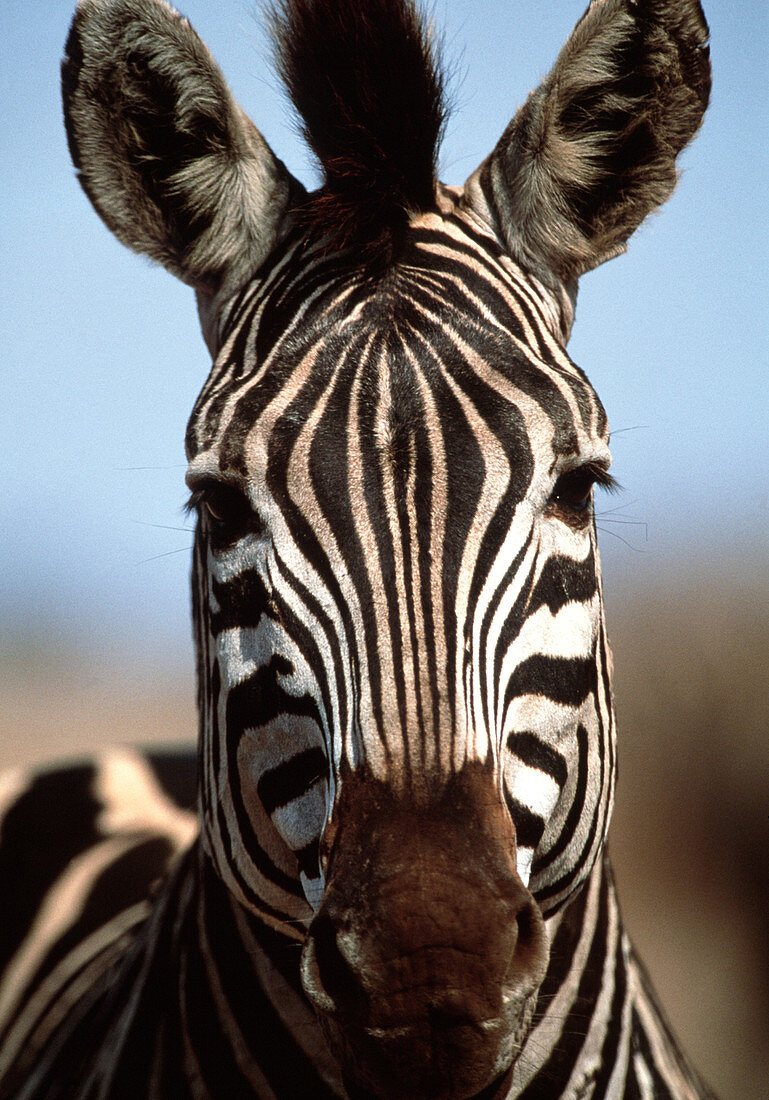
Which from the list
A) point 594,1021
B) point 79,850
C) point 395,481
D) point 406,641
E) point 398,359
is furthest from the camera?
point 79,850

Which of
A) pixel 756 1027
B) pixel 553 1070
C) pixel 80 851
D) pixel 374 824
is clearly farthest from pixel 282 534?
pixel 756 1027

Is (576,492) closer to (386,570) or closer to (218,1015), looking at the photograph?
(386,570)

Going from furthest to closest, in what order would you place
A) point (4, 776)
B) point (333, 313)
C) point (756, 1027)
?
point (756, 1027) → point (4, 776) → point (333, 313)

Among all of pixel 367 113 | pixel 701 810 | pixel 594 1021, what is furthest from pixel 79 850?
pixel 701 810

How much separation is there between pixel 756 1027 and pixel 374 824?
12.3 m

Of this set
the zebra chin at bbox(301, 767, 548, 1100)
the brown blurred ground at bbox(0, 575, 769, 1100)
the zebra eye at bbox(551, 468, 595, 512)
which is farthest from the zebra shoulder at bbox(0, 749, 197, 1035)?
the brown blurred ground at bbox(0, 575, 769, 1100)

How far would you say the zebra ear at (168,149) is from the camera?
2.79 m

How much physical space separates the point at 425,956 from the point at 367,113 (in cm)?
228

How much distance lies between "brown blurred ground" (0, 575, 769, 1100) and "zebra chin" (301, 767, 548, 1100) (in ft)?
30.3

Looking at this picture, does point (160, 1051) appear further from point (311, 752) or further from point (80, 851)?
point (80, 851)

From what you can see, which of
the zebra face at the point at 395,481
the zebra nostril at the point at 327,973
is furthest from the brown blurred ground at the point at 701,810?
the zebra nostril at the point at 327,973

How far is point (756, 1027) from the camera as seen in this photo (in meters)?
11.5

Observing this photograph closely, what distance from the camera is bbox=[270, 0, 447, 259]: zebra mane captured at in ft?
8.46

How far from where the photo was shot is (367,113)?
263 centimetres
